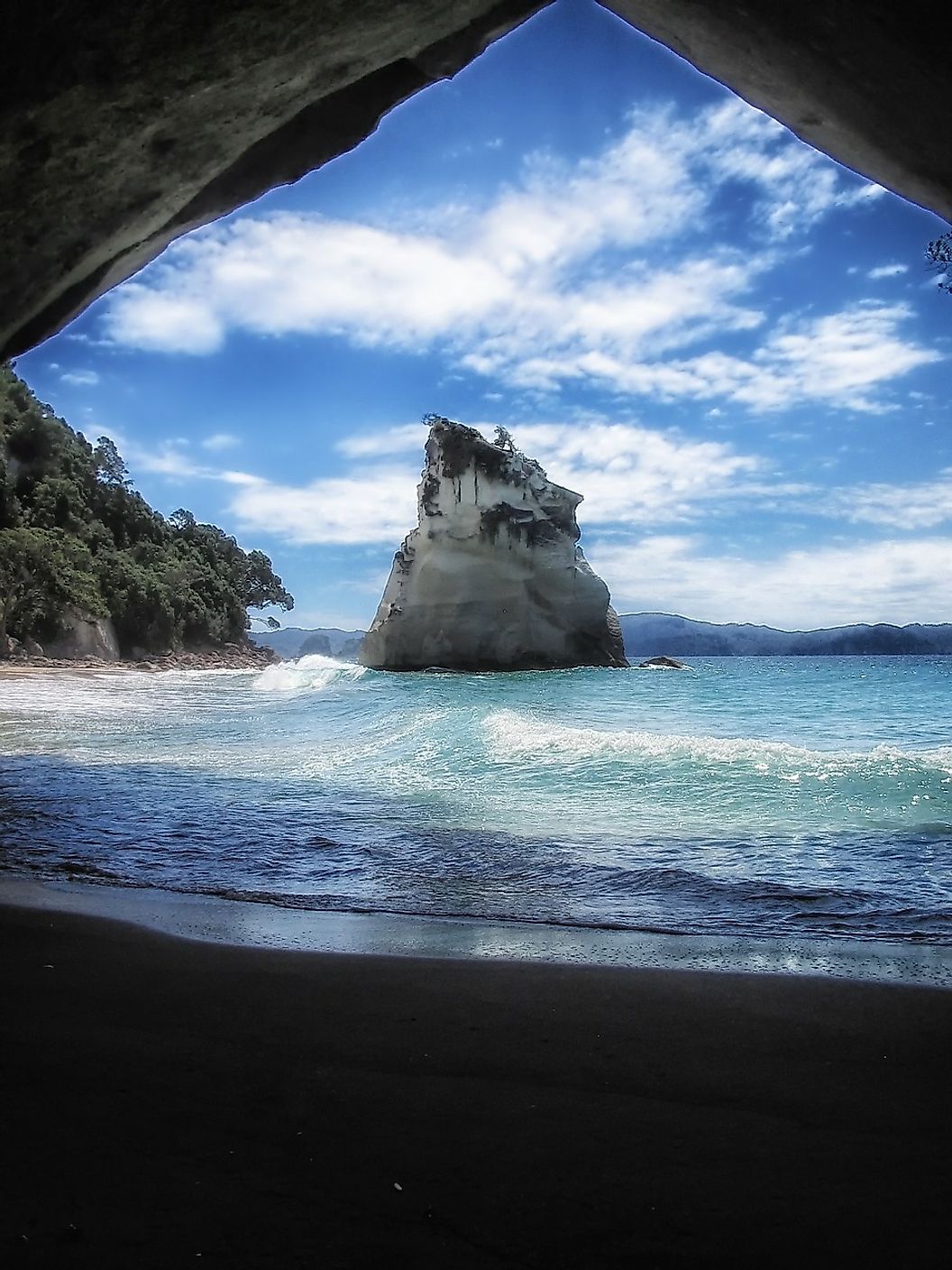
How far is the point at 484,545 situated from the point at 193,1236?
138 feet

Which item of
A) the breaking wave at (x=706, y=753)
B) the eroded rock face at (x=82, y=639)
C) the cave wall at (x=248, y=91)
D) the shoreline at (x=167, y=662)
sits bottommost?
the breaking wave at (x=706, y=753)

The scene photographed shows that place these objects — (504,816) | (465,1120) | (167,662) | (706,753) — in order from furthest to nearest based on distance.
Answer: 1. (167,662)
2. (706,753)
3. (504,816)
4. (465,1120)

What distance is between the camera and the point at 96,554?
55.1 m

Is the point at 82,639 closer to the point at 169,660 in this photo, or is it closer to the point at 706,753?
the point at 169,660

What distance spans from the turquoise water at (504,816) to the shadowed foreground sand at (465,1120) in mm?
1716

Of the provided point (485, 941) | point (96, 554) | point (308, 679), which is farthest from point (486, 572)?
point (485, 941)

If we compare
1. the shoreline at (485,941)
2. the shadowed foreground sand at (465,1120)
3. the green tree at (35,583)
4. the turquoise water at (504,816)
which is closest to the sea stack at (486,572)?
the green tree at (35,583)

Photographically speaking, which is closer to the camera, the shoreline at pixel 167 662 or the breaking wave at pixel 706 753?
the breaking wave at pixel 706 753

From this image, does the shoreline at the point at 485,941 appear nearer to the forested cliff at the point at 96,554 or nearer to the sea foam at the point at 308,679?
the sea foam at the point at 308,679

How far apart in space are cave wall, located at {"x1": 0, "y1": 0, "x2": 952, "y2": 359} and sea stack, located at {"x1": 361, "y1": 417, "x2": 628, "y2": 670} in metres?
37.8

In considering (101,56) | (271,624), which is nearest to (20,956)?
(101,56)

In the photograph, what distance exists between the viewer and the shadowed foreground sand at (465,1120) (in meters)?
1.73

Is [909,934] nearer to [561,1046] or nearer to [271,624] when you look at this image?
[561,1046]

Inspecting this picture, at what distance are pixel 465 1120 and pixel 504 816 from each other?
6.28m
